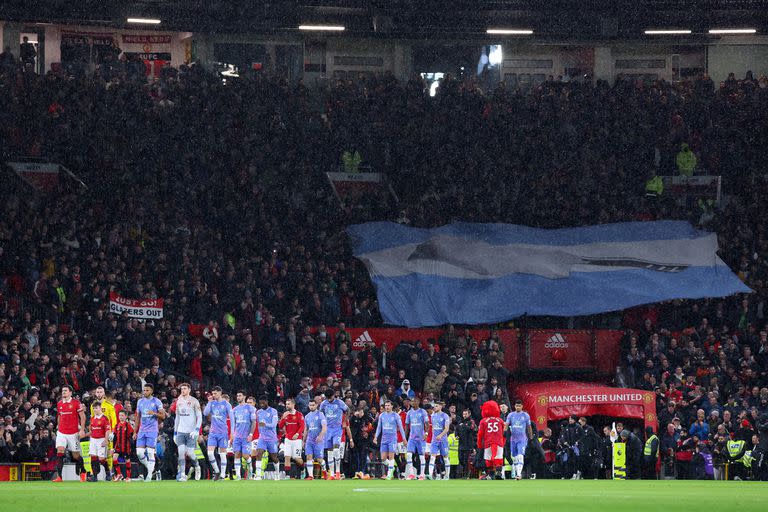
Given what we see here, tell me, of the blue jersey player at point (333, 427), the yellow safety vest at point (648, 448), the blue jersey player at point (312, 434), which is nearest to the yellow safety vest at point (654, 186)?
the yellow safety vest at point (648, 448)

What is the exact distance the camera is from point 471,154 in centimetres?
4444

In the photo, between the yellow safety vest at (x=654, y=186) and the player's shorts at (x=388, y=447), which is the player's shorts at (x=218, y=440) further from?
the yellow safety vest at (x=654, y=186)

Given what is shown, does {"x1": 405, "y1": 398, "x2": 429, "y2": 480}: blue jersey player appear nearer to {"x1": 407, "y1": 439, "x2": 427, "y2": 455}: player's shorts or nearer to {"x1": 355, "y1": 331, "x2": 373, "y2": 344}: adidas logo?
{"x1": 407, "y1": 439, "x2": 427, "y2": 455}: player's shorts

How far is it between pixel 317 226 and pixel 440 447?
12708 mm

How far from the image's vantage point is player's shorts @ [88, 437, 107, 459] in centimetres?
2656

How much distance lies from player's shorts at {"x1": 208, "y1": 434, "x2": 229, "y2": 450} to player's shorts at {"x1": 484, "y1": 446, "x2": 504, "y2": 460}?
594 centimetres

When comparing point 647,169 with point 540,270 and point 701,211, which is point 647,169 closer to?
point 701,211

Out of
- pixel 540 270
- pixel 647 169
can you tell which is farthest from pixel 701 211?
pixel 540 270

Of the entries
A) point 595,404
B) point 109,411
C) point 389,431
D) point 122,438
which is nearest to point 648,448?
point 595,404

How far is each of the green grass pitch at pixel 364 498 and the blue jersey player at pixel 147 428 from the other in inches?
156

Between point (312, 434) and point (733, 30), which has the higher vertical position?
point (733, 30)

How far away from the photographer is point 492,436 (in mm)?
30156

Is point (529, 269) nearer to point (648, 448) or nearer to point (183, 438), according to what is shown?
point (648, 448)

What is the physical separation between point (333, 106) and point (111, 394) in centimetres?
1912
